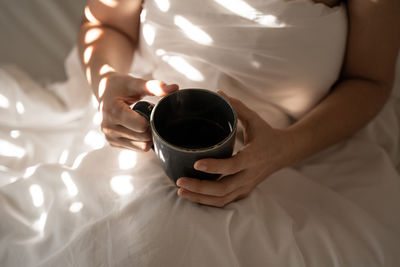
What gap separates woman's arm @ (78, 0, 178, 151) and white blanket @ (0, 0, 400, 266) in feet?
0.18

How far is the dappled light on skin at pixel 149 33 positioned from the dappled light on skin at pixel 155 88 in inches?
9.0

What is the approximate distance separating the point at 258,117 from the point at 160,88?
180mm

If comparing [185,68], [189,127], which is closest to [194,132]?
[189,127]

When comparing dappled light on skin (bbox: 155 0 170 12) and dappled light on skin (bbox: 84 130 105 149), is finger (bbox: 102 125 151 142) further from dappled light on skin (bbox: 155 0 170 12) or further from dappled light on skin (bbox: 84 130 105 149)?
dappled light on skin (bbox: 155 0 170 12)

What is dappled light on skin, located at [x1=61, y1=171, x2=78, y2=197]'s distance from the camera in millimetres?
679

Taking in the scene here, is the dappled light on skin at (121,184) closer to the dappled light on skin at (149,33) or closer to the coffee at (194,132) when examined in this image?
the coffee at (194,132)

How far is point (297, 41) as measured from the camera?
73cm

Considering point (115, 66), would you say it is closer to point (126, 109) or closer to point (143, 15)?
point (143, 15)

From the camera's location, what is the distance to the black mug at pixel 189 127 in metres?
0.51

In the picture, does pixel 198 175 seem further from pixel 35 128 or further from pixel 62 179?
pixel 35 128

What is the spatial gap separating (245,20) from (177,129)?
294 millimetres

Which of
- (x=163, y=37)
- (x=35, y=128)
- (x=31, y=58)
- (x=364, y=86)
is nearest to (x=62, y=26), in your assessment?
(x=31, y=58)

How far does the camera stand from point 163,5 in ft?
2.51

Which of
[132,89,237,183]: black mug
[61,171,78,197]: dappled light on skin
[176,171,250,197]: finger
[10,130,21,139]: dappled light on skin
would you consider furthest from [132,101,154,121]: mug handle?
[10,130,21,139]: dappled light on skin
